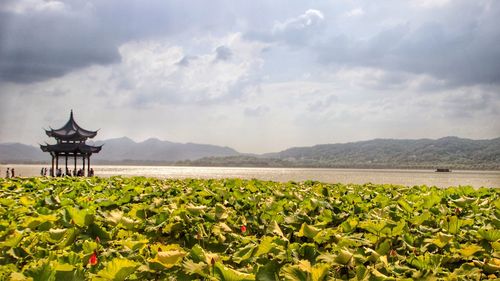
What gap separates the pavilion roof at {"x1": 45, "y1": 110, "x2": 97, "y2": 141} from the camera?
59000mm

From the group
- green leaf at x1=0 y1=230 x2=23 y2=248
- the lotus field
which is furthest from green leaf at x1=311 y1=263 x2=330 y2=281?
green leaf at x1=0 y1=230 x2=23 y2=248

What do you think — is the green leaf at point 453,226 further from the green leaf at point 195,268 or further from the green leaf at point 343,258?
the green leaf at point 195,268

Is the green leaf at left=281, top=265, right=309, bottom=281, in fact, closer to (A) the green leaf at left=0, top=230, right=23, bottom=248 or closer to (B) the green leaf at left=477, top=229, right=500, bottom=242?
(B) the green leaf at left=477, top=229, right=500, bottom=242

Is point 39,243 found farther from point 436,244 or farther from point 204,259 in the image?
point 436,244

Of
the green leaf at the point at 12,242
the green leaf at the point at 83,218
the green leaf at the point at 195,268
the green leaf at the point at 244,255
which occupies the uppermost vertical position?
the green leaf at the point at 83,218

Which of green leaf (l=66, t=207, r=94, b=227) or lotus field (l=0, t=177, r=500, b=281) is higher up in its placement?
green leaf (l=66, t=207, r=94, b=227)

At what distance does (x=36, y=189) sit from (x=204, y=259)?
284 inches

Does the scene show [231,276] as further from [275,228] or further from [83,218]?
[83,218]

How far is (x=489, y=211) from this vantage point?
5.36m

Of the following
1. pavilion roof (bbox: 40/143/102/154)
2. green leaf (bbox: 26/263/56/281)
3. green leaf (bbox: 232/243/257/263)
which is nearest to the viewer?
green leaf (bbox: 26/263/56/281)

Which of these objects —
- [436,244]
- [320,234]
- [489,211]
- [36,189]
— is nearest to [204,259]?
[320,234]

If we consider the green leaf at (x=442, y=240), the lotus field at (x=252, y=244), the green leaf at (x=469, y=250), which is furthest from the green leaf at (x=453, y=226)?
the green leaf at (x=469, y=250)

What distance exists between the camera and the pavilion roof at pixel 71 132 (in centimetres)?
5900

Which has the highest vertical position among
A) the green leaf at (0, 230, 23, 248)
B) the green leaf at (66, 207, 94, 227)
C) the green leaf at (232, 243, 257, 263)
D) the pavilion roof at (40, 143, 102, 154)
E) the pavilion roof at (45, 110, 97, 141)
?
the pavilion roof at (45, 110, 97, 141)
